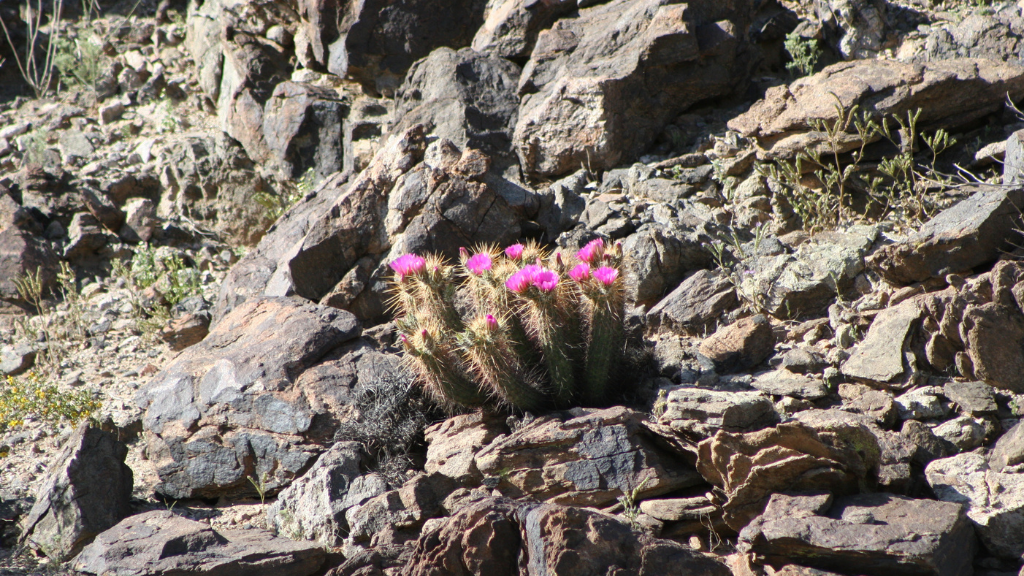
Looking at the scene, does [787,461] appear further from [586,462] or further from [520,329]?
A: [520,329]

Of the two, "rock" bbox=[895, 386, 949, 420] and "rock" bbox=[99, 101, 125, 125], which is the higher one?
"rock" bbox=[99, 101, 125, 125]

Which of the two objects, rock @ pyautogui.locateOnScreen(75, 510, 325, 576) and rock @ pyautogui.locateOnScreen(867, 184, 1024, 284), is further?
rock @ pyautogui.locateOnScreen(867, 184, 1024, 284)

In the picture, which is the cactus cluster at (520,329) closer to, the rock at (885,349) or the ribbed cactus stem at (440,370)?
the ribbed cactus stem at (440,370)

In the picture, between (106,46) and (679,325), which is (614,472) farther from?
(106,46)

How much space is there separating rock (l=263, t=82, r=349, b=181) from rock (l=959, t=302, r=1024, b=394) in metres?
6.26

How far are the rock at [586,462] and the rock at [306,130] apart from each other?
5.13m

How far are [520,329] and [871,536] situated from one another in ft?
7.06

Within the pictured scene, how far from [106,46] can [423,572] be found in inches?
411

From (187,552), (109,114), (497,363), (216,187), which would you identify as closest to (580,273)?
(497,363)

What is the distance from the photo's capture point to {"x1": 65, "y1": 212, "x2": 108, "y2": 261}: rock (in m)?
7.55

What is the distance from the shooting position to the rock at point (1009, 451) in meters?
3.16

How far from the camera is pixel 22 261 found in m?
7.14

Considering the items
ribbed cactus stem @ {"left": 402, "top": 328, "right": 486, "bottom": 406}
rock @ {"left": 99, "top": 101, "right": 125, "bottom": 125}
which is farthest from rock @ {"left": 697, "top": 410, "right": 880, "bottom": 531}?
rock @ {"left": 99, "top": 101, "right": 125, "bottom": 125}

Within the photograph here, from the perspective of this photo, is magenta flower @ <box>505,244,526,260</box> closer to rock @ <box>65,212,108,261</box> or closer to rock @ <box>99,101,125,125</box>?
rock @ <box>65,212,108,261</box>
